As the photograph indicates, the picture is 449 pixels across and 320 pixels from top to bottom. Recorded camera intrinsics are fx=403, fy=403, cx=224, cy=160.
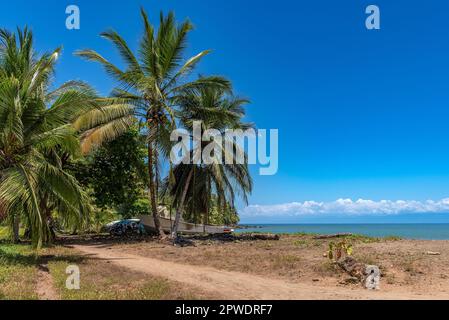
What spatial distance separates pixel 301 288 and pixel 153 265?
17.4 feet

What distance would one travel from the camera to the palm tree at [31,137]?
10648mm

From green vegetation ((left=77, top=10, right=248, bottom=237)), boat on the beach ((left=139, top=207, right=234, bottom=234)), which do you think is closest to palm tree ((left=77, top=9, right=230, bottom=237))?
green vegetation ((left=77, top=10, right=248, bottom=237))

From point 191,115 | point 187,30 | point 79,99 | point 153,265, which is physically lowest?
point 153,265

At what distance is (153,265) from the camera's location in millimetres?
12594

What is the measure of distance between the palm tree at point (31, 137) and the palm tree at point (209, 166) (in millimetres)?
8167

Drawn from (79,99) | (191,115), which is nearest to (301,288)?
(79,99)

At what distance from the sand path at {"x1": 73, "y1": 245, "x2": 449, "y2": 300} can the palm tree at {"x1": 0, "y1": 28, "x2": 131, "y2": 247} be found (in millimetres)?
2766

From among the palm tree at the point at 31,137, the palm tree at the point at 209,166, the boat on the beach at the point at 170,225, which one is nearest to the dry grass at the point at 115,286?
the palm tree at the point at 31,137

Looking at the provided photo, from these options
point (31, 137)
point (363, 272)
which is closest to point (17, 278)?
point (31, 137)

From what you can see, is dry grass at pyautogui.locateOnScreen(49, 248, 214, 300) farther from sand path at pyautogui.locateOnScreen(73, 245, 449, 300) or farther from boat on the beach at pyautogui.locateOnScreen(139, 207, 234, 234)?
boat on the beach at pyautogui.locateOnScreen(139, 207, 234, 234)

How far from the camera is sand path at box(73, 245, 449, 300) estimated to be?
26.3 ft

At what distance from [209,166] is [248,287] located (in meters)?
13.1
